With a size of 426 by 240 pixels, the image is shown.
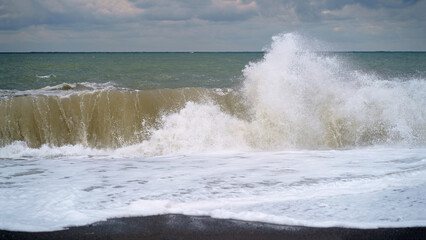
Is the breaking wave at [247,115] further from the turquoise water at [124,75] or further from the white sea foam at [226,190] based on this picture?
the turquoise water at [124,75]

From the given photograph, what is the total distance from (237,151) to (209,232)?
14.5 ft

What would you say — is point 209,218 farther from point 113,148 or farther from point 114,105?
point 114,105

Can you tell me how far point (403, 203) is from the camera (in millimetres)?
A: 4000

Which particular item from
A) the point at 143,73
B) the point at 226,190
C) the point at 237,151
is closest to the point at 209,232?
the point at 226,190

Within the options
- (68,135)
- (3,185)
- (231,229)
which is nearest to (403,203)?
(231,229)

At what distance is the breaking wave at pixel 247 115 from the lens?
26.8ft

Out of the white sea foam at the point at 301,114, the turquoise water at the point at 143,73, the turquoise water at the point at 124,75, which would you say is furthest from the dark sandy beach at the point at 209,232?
the turquoise water at the point at 124,75

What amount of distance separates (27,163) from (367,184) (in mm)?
5441

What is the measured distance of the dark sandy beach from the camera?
3.26 m

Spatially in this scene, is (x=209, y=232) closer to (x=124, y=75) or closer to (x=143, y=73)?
(x=124, y=75)

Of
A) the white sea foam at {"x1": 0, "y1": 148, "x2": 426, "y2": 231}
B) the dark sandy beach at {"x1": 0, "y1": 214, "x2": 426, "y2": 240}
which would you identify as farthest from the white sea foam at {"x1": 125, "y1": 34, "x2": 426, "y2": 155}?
the dark sandy beach at {"x1": 0, "y1": 214, "x2": 426, "y2": 240}

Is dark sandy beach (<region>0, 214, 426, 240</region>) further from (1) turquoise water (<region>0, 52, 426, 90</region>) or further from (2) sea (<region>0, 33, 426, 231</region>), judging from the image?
(1) turquoise water (<region>0, 52, 426, 90</region>)

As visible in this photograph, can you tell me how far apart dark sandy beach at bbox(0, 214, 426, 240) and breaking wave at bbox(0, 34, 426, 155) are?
4.28 meters

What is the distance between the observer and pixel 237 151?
773 centimetres
